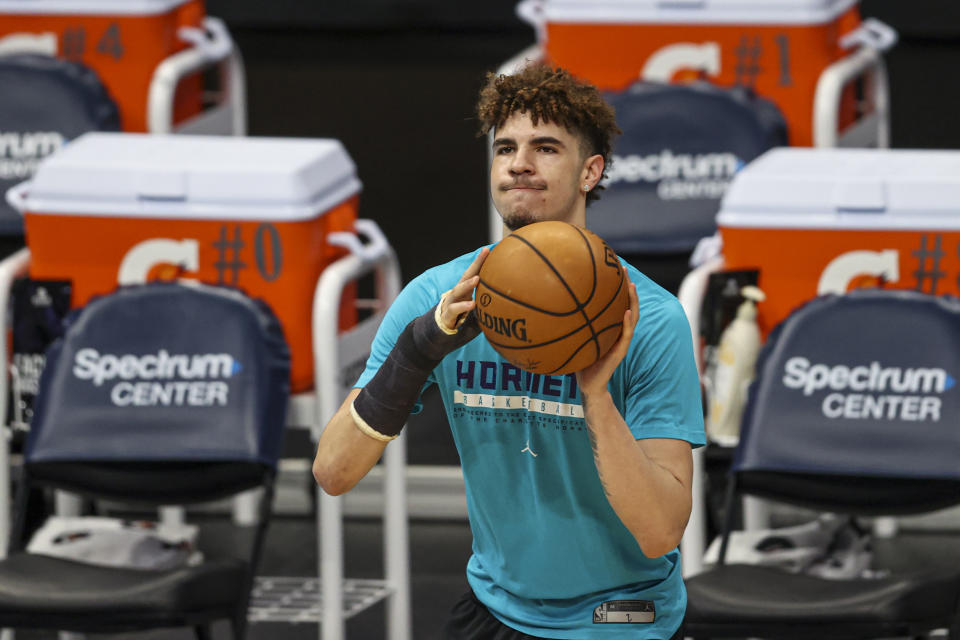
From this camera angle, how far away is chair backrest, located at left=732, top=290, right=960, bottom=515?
3762 mm

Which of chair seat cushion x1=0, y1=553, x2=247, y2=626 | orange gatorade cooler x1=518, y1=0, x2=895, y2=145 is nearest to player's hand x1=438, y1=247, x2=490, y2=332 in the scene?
chair seat cushion x1=0, y1=553, x2=247, y2=626

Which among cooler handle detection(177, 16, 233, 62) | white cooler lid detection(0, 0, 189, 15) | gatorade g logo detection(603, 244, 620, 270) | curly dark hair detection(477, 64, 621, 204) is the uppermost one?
curly dark hair detection(477, 64, 621, 204)

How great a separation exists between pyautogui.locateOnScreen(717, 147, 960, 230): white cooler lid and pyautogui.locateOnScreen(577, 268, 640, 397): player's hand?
180cm

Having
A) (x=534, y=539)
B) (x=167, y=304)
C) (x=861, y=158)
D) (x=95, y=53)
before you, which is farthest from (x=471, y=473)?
(x=95, y=53)

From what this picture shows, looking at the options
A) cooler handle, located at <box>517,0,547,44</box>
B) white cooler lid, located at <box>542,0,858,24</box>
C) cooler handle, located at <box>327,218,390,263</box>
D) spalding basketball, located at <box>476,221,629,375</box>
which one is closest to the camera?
spalding basketball, located at <box>476,221,629,375</box>

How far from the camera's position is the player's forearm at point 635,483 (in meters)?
2.36

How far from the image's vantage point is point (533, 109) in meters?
2.54

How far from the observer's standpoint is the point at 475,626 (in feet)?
8.90

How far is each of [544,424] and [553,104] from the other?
47 cm

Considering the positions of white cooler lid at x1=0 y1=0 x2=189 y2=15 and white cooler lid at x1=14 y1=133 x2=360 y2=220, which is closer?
white cooler lid at x1=14 y1=133 x2=360 y2=220

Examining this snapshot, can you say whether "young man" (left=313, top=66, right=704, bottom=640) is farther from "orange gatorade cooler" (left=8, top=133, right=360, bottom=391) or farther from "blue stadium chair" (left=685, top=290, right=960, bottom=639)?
"orange gatorade cooler" (left=8, top=133, right=360, bottom=391)

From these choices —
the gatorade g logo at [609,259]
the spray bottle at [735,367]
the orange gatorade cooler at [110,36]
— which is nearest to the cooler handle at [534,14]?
the orange gatorade cooler at [110,36]

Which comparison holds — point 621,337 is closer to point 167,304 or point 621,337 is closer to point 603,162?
point 603,162

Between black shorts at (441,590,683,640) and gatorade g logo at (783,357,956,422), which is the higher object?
black shorts at (441,590,683,640)
